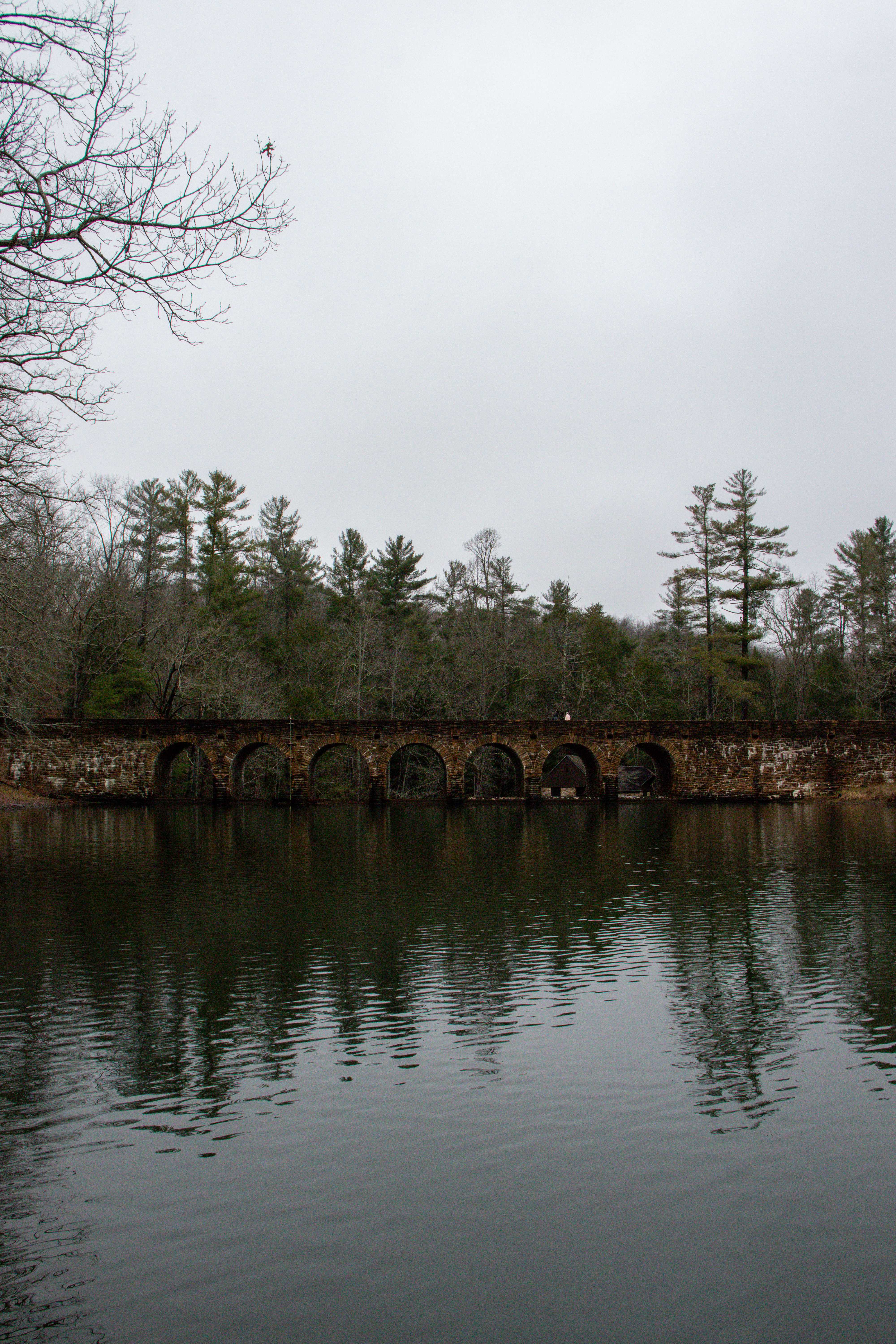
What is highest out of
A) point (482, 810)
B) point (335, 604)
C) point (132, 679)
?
point (335, 604)

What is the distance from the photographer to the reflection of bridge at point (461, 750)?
113 ft

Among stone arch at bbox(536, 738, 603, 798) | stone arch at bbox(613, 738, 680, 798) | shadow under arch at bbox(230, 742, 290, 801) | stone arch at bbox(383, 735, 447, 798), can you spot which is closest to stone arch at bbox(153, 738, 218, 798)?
shadow under arch at bbox(230, 742, 290, 801)

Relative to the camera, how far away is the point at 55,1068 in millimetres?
5820

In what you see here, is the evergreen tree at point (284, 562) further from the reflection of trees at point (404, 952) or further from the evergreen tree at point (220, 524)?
the reflection of trees at point (404, 952)

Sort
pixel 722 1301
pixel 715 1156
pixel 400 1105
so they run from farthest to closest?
1. pixel 400 1105
2. pixel 715 1156
3. pixel 722 1301

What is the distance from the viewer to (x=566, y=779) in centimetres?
4800

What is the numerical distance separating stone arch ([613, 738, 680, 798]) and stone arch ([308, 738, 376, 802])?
887cm

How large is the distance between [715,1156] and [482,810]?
91.6 feet

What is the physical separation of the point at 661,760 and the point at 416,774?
38.3ft

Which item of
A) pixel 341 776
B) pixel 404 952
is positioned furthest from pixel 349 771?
pixel 404 952

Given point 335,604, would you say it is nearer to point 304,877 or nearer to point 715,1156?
point 304,877

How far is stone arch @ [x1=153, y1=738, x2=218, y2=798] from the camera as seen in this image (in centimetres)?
3494

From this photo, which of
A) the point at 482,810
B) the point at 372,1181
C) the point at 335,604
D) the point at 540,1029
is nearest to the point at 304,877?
the point at 540,1029

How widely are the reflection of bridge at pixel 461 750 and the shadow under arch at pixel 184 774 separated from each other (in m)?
0.16
